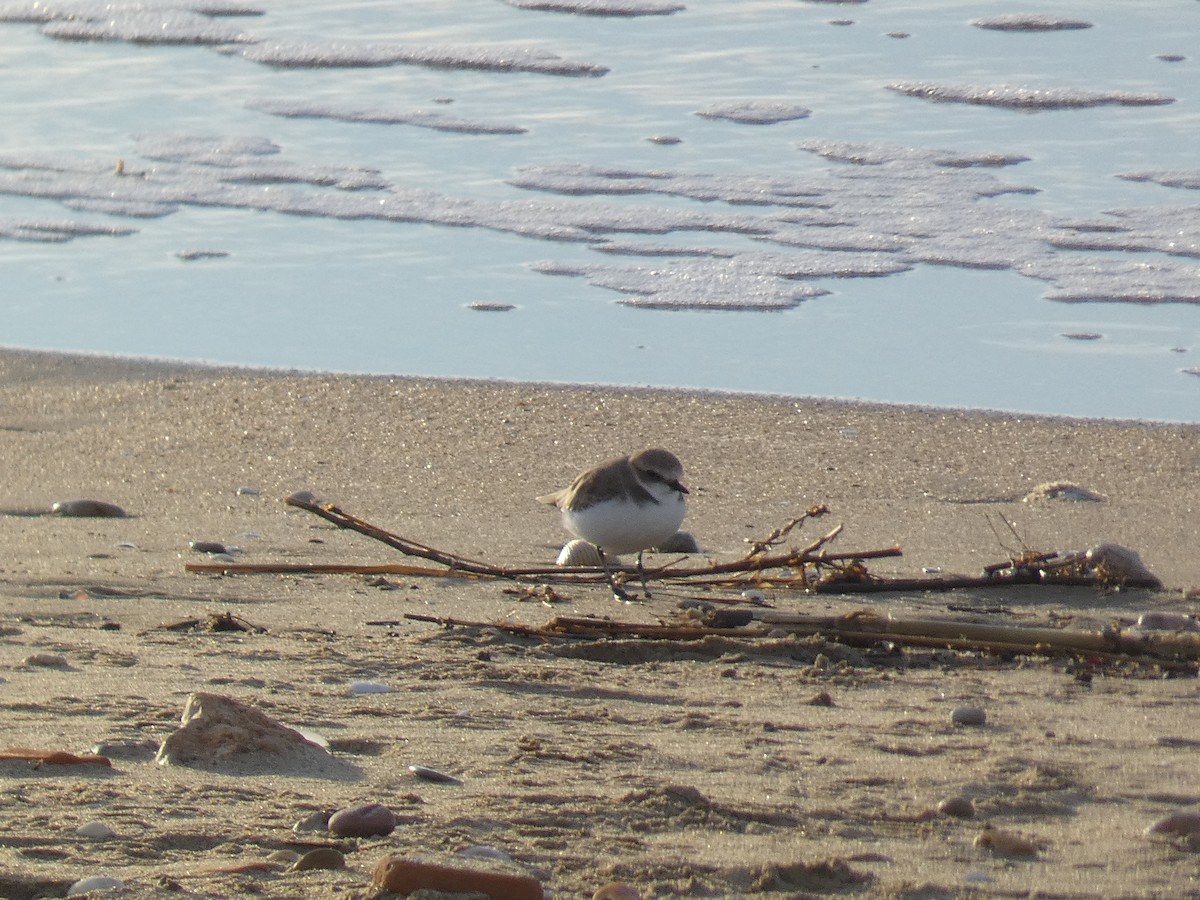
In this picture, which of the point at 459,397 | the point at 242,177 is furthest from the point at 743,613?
the point at 242,177

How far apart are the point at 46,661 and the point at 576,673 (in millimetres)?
928

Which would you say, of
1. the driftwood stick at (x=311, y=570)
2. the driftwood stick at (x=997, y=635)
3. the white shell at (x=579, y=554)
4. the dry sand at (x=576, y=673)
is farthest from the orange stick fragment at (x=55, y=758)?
the white shell at (x=579, y=554)

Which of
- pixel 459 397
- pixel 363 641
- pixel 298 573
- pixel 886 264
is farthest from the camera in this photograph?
pixel 886 264

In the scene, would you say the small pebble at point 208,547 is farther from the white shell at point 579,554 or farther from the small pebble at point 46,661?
the small pebble at point 46,661

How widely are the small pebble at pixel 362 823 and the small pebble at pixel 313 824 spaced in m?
0.01

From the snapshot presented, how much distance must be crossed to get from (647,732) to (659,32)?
12.9 metres

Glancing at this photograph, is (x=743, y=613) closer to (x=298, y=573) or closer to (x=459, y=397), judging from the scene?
(x=298, y=573)

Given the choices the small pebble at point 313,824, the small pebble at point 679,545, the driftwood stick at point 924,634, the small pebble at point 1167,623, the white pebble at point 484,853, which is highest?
the small pebble at point 313,824

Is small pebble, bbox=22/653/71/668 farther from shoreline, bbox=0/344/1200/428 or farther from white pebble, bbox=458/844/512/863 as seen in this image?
shoreline, bbox=0/344/1200/428

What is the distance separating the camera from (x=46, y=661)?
3092mm

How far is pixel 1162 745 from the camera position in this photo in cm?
276

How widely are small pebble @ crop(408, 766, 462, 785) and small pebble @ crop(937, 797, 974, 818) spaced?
0.67 meters

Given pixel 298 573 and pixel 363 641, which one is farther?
pixel 298 573

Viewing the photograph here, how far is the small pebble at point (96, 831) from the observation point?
2.18m
